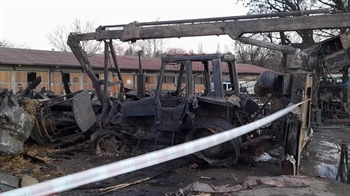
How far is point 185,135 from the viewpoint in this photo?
8461 mm

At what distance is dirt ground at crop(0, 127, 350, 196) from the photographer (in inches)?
242

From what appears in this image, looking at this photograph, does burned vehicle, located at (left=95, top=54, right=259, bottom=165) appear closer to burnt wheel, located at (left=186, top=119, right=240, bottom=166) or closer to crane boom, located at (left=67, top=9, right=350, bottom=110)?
burnt wheel, located at (left=186, top=119, right=240, bottom=166)

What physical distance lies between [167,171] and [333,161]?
4.24 m

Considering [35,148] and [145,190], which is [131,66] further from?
[145,190]

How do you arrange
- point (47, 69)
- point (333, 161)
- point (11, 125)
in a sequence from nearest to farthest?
point (11, 125), point (333, 161), point (47, 69)

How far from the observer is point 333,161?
927 cm

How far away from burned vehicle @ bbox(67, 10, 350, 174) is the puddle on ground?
2.52 feet

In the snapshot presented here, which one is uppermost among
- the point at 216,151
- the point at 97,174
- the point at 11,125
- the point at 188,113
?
the point at 188,113

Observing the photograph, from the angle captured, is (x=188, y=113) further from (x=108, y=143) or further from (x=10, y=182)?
(x=10, y=182)

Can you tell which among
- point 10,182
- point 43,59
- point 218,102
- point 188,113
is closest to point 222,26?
point 218,102

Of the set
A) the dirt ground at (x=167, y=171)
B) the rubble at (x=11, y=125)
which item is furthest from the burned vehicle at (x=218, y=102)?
the rubble at (x=11, y=125)

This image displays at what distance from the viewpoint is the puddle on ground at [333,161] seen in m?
7.86

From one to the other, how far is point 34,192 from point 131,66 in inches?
1097

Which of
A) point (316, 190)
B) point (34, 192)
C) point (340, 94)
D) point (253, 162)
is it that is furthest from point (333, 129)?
point (34, 192)
